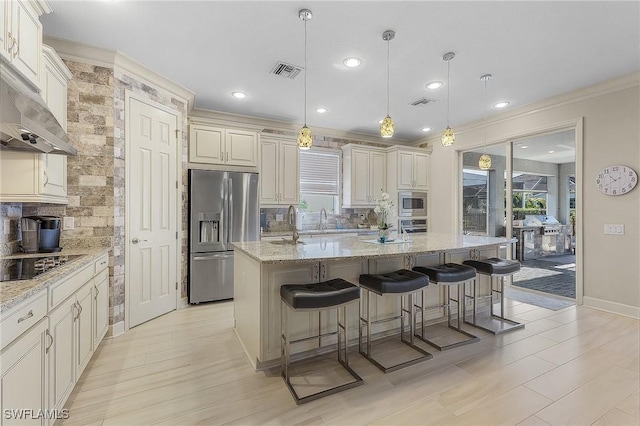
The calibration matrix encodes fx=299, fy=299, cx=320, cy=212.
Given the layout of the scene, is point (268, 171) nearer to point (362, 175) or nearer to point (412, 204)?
point (362, 175)

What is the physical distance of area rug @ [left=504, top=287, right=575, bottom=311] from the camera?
3.91 meters

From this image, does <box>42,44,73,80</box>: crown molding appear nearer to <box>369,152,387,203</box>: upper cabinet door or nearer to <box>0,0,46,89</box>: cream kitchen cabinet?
<box>0,0,46,89</box>: cream kitchen cabinet

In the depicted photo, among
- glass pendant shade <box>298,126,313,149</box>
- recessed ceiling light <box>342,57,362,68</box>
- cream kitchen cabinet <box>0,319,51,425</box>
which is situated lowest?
cream kitchen cabinet <box>0,319,51,425</box>

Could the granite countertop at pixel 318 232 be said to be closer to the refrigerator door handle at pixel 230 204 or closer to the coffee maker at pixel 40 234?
the refrigerator door handle at pixel 230 204

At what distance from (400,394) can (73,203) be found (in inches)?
128

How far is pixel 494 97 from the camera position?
13.5 feet

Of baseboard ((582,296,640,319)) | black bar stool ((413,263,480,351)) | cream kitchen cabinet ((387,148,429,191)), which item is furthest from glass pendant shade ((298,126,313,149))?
baseboard ((582,296,640,319))

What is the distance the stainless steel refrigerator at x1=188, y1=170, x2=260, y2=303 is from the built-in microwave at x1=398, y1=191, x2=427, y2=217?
3003 millimetres

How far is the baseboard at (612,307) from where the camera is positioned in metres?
3.44

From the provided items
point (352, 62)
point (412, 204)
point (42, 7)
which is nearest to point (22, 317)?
point (42, 7)

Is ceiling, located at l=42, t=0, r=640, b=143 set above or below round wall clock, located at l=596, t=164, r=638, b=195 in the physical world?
above

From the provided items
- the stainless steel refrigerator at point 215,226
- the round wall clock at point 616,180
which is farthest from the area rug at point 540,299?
the stainless steel refrigerator at point 215,226

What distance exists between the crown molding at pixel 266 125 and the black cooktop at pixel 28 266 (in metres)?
2.66

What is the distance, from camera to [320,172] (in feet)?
18.8
